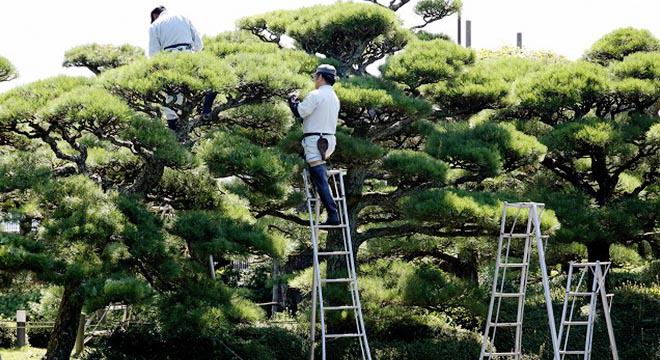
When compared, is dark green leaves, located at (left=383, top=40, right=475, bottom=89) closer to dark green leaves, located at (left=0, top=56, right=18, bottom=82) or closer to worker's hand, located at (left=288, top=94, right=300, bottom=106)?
worker's hand, located at (left=288, top=94, right=300, bottom=106)

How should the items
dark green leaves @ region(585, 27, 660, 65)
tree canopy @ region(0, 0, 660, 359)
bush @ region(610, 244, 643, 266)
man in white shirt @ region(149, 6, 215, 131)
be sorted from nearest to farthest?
tree canopy @ region(0, 0, 660, 359), man in white shirt @ region(149, 6, 215, 131), bush @ region(610, 244, 643, 266), dark green leaves @ region(585, 27, 660, 65)

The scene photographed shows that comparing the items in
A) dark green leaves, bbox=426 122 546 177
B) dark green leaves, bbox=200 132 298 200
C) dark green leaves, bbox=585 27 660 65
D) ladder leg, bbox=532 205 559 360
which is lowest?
ladder leg, bbox=532 205 559 360

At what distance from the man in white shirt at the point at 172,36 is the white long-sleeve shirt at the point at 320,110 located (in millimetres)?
1372

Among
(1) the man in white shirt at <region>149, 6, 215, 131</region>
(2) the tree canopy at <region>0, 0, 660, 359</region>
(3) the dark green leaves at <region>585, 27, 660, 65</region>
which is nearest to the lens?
(2) the tree canopy at <region>0, 0, 660, 359</region>

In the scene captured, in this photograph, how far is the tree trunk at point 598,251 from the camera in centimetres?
1246

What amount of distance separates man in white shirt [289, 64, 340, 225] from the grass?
4.56 m

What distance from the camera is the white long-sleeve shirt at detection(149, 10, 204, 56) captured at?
32.6ft

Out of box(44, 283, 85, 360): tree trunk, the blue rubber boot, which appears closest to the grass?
box(44, 283, 85, 360): tree trunk

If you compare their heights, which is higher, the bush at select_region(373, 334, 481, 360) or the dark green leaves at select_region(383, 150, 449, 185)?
the dark green leaves at select_region(383, 150, 449, 185)

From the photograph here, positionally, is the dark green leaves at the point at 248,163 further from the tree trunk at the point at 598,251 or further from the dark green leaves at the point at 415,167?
the tree trunk at the point at 598,251

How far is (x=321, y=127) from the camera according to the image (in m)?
8.75

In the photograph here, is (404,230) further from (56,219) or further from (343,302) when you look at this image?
A: (56,219)

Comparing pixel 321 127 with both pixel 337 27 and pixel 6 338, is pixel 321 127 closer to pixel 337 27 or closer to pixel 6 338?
pixel 337 27

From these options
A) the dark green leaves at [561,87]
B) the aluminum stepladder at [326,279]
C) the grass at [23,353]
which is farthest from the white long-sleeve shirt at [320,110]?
the grass at [23,353]
